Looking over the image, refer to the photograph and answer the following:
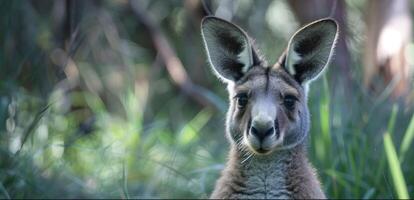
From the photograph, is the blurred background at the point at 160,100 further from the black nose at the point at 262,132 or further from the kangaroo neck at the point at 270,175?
the black nose at the point at 262,132

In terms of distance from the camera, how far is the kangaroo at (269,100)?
4105 millimetres

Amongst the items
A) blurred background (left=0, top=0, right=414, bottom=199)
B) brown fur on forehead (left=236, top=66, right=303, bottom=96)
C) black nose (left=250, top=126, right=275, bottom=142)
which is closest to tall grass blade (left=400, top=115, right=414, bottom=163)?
blurred background (left=0, top=0, right=414, bottom=199)

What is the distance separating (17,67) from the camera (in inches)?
218

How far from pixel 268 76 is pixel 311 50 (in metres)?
0.28

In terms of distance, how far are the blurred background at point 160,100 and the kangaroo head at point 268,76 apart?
1.56ft

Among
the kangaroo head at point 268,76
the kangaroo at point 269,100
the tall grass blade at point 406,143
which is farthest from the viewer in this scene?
the tall grass blade at point 406,143

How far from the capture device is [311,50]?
14.0 feet

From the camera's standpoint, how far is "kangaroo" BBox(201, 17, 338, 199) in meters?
4.11

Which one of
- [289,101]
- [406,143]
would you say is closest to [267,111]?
[289,101]

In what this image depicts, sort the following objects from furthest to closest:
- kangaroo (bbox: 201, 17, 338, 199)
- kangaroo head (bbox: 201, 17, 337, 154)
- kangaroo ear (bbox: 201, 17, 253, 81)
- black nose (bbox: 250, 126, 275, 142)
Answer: kangaroo ear (bbox: 201, 17, 253, 81)
kangaroo (bbox: 201, 17, 338, 199)
kangaroo head (bbox: 201, 17, 337, 154)
black nose (bbox: 250, 126, 275, 142)

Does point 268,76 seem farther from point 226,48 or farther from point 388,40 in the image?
point 388,40

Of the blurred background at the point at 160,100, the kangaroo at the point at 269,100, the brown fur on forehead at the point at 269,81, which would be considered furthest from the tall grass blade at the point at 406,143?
the brown fur on forehead at the point at 269,81

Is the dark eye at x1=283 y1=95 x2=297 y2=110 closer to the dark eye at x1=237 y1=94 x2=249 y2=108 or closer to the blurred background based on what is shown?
the dark eye at x1=237 y1=94 x2=249 y2=108

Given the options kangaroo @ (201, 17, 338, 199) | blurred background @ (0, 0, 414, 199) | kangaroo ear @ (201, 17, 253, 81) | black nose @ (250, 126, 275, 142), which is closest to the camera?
black nose @ (250, 126, 275, 142)
